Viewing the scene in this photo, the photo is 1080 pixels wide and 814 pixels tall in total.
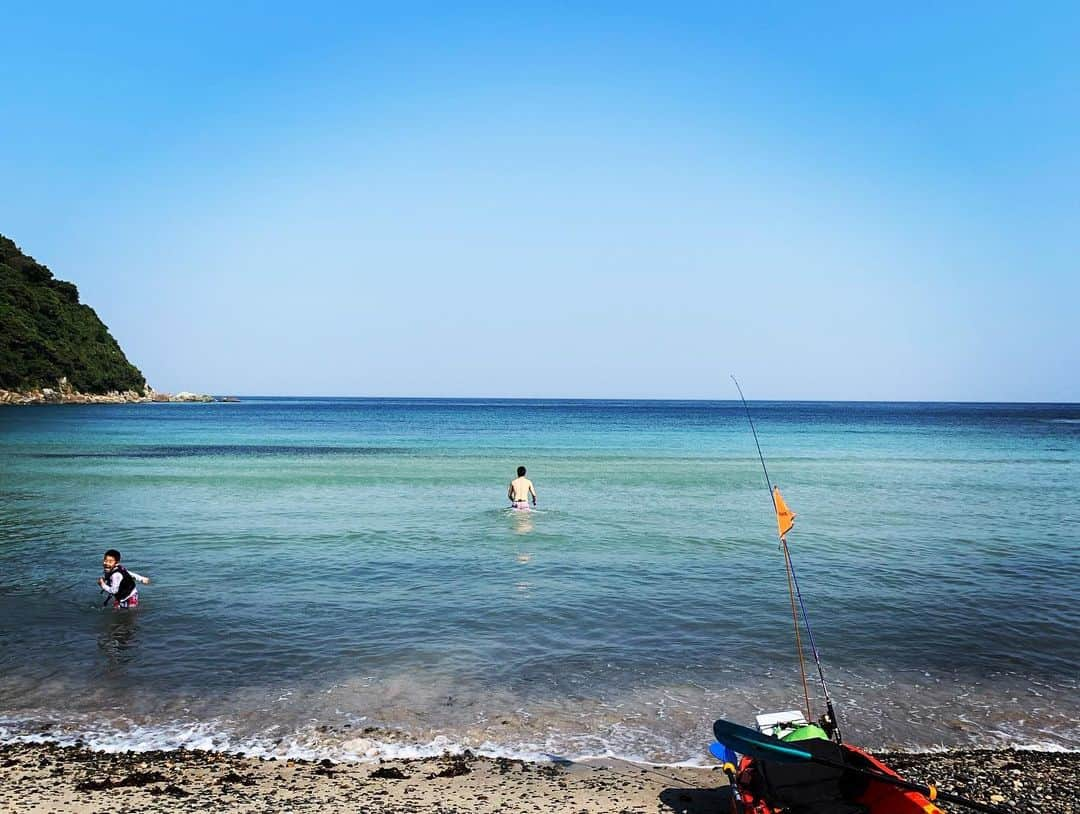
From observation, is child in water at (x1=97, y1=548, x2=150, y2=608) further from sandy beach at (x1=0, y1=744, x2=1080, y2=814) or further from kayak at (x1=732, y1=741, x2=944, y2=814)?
kayak at (x1=732, y1=741, x2=944, y2=814)

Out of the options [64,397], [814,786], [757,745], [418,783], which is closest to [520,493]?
[418,783]

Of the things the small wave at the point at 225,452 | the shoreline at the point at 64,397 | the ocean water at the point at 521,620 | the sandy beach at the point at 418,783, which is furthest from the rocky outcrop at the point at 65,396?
the sandy beach at the point at 418,783

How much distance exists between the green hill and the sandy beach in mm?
119337

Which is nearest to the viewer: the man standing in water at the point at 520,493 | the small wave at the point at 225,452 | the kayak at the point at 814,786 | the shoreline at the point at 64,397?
the kayak at the point at 814,786

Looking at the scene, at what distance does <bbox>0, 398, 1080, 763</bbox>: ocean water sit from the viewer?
888 cm

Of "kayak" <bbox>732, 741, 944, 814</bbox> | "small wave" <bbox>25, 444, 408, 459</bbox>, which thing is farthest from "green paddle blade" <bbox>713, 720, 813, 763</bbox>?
"small wave" <bbox>25, 444, 408, 459</bbox>

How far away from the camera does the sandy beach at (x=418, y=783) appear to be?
6.92 metres

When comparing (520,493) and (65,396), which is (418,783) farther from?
(65,396)

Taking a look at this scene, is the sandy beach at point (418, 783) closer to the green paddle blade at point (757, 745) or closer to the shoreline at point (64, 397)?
the green paddle blade at point (757, 745)

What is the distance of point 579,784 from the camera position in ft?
24.4

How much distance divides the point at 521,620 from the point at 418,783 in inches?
212

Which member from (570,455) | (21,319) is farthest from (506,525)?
(21,319)

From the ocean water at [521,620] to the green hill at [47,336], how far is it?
3765 inches

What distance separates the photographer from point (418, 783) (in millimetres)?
7395
